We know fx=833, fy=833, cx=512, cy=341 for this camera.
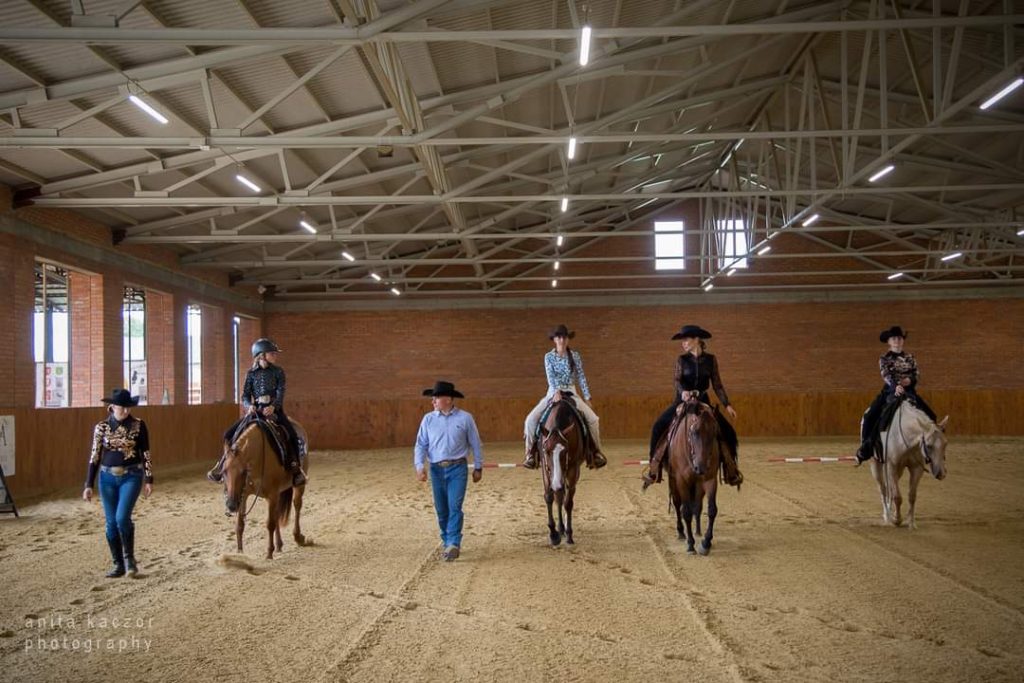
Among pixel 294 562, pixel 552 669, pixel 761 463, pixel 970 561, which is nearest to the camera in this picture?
pixel 552 669

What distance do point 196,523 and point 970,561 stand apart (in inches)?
376

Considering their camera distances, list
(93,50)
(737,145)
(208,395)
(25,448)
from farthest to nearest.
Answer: (208,395) < (737,145) < (25,448) < (93,50)

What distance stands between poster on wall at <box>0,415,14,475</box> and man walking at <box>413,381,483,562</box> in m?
9.20

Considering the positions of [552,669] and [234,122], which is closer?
[552,669]

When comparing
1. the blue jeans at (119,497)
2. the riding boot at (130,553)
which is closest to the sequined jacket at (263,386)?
the blue jeans at (119,497)

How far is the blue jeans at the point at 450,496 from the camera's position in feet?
28.5

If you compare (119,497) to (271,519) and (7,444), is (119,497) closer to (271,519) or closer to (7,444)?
(271,519)

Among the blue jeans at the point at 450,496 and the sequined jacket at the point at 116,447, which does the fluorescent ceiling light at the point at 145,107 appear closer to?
the sequined jacket at the point at 116,447

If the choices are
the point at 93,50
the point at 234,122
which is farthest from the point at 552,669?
the point at 234,122

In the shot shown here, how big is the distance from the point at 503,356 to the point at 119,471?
20838 millimetres

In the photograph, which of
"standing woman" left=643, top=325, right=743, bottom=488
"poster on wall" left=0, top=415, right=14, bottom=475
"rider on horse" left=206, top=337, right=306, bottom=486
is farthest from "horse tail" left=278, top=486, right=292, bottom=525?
"poster on wall" left=0, top=415, right=14, bottom=475

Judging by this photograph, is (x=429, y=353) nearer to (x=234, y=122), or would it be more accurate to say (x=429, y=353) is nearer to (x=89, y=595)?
(x=234, y=122)

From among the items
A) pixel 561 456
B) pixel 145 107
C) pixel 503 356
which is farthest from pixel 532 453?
pixel 503 356

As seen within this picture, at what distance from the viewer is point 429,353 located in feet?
93.5
